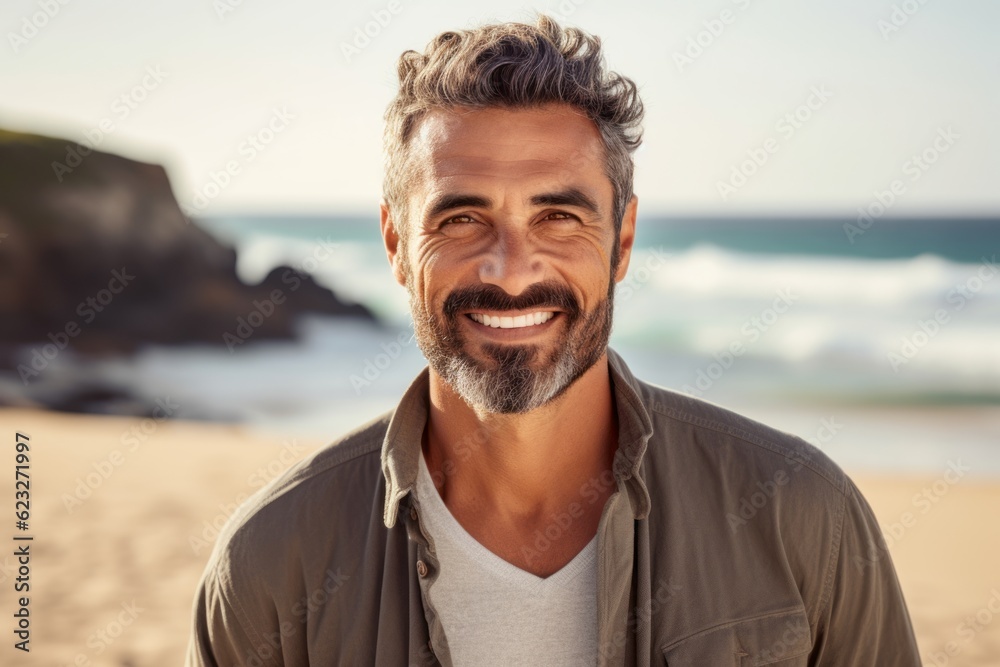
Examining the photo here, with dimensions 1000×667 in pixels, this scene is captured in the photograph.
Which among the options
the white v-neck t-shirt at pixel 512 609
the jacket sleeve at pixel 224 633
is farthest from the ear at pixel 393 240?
the jacket sleeve at pixel 224 633

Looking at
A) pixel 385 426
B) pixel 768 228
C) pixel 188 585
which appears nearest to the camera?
pixel 385 426

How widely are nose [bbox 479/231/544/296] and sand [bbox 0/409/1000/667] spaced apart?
439 cm

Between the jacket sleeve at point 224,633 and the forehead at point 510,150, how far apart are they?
1176mm

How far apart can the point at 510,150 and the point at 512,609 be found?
46.0 inches

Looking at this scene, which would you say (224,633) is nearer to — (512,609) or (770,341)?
(512,609)

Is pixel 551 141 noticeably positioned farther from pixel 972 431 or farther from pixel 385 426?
pixel 972 431

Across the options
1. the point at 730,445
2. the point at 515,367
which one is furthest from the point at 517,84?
the point at 730,445

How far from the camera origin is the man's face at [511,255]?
258cm

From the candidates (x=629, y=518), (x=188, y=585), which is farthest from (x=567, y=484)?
(x=188, y=585)

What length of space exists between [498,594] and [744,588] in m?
0.61

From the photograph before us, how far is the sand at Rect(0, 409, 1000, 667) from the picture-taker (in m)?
6.26

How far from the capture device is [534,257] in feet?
8.50

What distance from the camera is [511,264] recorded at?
8.41ft

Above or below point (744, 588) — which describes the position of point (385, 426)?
above
